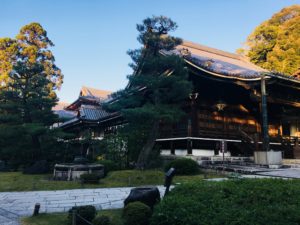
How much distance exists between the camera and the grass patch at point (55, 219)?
6110mm

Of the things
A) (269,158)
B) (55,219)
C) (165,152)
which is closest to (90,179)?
(55,219)

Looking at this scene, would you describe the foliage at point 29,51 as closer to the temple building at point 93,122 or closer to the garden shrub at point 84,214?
the temple building at point 93,122

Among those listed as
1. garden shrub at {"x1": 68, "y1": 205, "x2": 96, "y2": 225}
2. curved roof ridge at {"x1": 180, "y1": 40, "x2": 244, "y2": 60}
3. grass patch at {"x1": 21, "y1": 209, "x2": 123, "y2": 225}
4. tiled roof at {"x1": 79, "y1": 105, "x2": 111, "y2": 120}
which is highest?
curved roof ridge at {"x1": 180, "y1": 40, "x2": 244, "y2": 60}

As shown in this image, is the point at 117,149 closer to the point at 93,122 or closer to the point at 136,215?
the point at 93,122

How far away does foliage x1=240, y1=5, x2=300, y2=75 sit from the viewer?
120 ft

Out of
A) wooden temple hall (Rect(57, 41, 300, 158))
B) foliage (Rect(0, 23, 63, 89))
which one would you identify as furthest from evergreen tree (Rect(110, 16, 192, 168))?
foliage (Rect(0, 23, 63, 89))

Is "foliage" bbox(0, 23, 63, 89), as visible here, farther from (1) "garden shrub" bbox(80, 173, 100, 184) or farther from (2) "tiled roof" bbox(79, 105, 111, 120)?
(1) "garden shrub" bbox(80, 173, 100, 184)

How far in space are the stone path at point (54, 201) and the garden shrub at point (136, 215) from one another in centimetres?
208

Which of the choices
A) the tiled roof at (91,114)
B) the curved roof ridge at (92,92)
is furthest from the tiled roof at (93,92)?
the tiled roof at (91,114)

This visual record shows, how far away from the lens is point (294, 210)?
4145 mm

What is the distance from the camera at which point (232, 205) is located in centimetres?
473

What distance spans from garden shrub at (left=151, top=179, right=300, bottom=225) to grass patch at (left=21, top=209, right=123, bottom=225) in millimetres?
1605

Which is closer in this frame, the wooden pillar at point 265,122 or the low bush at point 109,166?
the wooden pillar at point 265,122

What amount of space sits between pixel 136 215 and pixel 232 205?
77.7 inches
